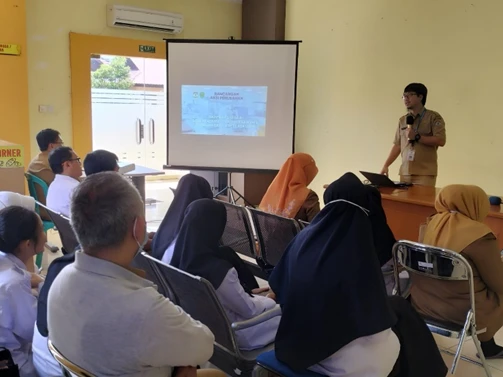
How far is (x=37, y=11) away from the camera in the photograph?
587cm

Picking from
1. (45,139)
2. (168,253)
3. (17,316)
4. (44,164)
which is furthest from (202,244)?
(45,139)

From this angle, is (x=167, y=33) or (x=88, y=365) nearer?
(x=88, y=365)

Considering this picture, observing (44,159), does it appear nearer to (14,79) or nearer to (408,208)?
(14,79)

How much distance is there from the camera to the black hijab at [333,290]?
1512 millimetres

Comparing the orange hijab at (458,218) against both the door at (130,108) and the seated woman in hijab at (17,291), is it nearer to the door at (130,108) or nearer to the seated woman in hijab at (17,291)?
the seated woman in hijab at (17,291)

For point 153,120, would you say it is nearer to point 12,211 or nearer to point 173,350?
point 12,211

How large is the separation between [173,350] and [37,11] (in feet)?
19.3

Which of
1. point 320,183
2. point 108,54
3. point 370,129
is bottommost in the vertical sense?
point 320,183

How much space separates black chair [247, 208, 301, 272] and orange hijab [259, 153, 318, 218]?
26cm

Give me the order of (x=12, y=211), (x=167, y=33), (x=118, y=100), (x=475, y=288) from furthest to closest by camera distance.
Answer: (x=118, y=100)
(x=167, y=33)
(x=475, y=288)
(x=12, y=211)

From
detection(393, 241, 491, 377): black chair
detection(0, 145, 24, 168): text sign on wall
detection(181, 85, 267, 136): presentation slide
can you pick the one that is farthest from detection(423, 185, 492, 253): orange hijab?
detection(181, 85, 267, 136): presentation slide

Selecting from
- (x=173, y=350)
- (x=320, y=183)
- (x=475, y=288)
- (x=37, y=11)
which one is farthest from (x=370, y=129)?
(x=173, y=350)

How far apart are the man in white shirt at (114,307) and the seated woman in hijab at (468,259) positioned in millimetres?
1495

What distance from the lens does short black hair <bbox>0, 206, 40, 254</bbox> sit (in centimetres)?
197
